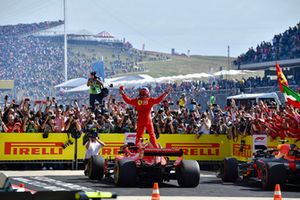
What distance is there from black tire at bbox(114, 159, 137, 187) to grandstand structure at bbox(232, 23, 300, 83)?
31.7 metres

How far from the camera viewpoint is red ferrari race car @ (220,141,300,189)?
21609mm

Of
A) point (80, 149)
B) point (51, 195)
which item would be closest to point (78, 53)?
point (80, 149)

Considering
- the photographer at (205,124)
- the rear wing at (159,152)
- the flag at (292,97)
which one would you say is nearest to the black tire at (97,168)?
the rear wing at (159,152)

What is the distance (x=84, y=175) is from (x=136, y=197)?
7.23m

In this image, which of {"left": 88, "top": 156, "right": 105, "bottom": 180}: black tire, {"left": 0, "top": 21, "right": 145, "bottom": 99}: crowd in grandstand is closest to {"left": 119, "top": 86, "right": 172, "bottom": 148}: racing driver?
{"left": 88, "top": 156, "right": 105, "bottom": 180}: black tire

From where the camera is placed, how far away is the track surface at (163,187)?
821 inches

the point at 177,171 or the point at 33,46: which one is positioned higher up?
the point at 33,46

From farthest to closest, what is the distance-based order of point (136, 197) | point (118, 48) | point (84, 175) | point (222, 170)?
point (118, 48), point (84, 175), point (222, 170), point (136, 197)

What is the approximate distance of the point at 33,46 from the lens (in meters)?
165

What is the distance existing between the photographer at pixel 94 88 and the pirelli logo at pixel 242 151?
5896 millimetres

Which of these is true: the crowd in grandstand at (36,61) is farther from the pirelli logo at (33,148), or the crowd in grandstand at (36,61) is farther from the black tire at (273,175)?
the black tire at (273,175)

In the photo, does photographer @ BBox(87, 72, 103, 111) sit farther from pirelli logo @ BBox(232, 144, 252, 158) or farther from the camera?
pirelli logo @ BBox(232, 144, 252, 158)

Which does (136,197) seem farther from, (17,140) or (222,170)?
(17,140)

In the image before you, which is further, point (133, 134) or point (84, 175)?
point (133, 134)
